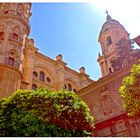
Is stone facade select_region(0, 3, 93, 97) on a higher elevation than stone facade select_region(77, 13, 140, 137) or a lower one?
higher

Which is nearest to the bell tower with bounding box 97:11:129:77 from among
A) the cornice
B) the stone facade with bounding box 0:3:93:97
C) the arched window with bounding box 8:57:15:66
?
the stone facade with bounding box 0:3:93:97

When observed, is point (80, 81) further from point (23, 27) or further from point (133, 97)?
point (133, 97)

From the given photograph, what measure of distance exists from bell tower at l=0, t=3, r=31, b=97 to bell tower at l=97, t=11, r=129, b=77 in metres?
14.6

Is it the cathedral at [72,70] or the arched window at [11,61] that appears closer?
the cathedral at [72,70]

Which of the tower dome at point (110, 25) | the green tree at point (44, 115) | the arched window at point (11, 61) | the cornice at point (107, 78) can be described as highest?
the tower dome at point (110, 25)

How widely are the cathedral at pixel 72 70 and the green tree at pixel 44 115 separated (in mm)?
5914

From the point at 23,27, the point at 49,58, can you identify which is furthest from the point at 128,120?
the point at 49,58

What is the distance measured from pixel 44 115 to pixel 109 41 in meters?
31.4

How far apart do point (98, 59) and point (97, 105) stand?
23.4m

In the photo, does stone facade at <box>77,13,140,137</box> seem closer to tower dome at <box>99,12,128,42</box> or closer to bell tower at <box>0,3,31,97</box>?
bell tower at <box>0,3,31,97</box>

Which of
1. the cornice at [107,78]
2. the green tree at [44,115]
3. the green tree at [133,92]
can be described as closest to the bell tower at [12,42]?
the cornice at [107,78]

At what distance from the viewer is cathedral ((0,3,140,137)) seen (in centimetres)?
1698

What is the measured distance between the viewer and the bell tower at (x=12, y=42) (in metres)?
22.5

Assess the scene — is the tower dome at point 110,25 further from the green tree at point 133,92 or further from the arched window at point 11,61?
the green tree at point 133,92
